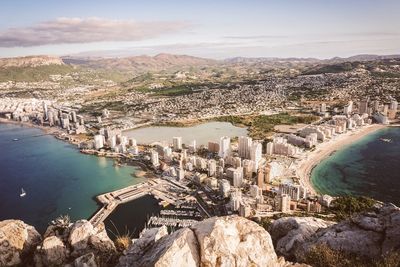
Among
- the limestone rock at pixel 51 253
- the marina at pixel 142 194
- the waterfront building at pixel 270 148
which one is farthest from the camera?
the waterfront building at pixel 270 148

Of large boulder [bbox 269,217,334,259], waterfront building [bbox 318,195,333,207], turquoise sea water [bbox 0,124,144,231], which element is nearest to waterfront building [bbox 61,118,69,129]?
turquoise sea water [bbox 0,124,144,231]

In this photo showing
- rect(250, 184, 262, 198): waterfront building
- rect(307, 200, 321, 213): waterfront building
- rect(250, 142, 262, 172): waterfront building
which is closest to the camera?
rect(307, 200, 321, 213): waterfront building

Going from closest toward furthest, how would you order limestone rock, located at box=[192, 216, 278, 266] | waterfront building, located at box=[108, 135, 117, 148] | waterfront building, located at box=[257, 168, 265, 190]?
limestone rock, located at box=[192, 216, 278, 266], waterfront building, located at box=[257, 168, 265, 190], waterfront building, located at box=[108, 135, 117, 148]

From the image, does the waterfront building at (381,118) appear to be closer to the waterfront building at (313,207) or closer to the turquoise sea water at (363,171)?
the turquoise sea water at (363,171)

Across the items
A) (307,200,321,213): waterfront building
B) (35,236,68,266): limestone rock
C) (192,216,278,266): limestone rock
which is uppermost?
(192,216,278,266): limestone rock

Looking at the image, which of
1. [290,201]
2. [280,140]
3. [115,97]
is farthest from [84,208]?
[115,97]

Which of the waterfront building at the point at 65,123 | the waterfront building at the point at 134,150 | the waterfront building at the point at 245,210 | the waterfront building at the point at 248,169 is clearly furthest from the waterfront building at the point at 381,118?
the waterfront building at the point at 65,123

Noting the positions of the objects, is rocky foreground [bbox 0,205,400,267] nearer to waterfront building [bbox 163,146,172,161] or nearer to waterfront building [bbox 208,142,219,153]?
waterfront building [bbox 163,146,172,161]
